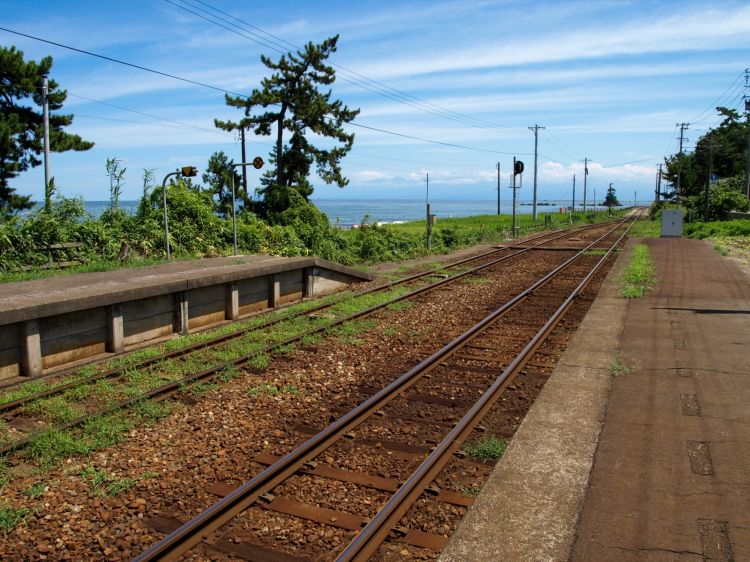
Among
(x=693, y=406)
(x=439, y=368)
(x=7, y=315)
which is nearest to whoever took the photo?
(x=693, y=406)

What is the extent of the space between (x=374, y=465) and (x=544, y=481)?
4.74 feet

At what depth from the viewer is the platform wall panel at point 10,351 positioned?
788 centimetres

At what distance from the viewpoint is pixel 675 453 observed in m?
5.49

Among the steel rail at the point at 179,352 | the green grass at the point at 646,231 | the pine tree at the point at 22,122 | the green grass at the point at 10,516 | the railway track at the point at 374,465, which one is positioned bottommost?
the green grass at the point at 10,516

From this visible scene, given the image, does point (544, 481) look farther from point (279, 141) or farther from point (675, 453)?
point (279, 141)

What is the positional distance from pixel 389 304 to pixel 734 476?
8771 mm

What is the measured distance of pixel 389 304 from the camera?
13312 mm

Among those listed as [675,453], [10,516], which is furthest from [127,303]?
[675,453]

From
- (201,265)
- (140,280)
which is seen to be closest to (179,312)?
(140,280)

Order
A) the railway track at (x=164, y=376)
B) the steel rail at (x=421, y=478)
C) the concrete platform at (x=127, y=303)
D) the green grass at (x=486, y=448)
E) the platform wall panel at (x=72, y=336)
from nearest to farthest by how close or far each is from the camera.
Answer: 1. the steel rail at (x=421, y=478)
2. the green grass at (x=486, y=448)
3. the railway track at (x=164, y=376)
4. the concrete platform at (x=127, y=303)
5. the platform wall panel at (x=72, y=336)

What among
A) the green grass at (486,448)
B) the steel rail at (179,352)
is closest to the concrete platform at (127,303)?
the steel rail at (179,352)

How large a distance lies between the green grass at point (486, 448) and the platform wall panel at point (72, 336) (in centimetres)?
589

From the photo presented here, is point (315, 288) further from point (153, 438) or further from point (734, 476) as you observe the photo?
point (734, 476)

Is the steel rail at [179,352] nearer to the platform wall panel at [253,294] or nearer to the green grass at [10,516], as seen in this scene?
the platform wall panel at [253,294]
